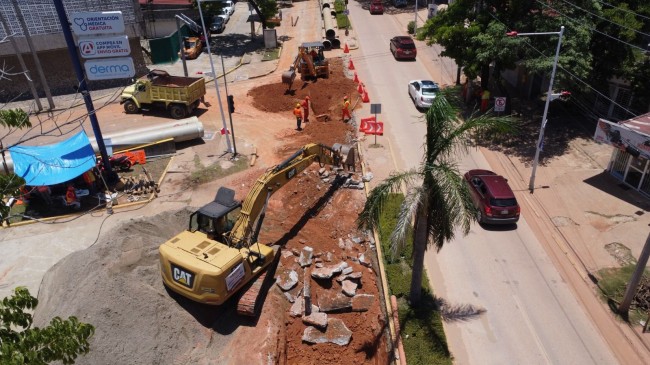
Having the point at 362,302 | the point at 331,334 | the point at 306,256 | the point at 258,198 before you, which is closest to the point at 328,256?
the point at 306,256

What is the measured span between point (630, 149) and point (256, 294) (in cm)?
1733

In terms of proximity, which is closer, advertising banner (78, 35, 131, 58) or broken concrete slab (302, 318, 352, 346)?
broken concrete slab (302, 318, 352, 346)

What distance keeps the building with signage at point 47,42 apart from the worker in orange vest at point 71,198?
14.3 metres

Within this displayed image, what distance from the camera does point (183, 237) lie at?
14.1m

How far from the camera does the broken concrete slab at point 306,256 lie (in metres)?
16.6

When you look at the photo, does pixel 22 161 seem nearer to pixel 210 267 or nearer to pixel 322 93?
pixel 210 267

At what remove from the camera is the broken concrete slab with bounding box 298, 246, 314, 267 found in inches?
655

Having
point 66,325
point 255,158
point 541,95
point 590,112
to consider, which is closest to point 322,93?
point 255,158

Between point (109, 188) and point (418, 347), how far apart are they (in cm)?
1625

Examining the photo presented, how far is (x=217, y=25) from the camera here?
4909 cm

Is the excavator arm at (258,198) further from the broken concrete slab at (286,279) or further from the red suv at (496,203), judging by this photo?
the red suv at (496,203)

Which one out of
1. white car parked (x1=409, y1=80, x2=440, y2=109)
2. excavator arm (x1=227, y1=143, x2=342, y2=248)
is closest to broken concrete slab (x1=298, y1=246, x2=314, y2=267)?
excavator arm (x1=227, y1=143, x2=342, y2=248)

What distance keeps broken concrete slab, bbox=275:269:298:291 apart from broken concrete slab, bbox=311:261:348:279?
0.65m

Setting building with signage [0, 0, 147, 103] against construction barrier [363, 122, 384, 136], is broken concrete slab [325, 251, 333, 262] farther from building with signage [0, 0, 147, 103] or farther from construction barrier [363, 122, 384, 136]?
building with signage [0, 0, 147, 103]
